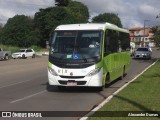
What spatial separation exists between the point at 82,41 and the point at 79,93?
2.03 m

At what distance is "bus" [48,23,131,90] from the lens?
51.0 ft

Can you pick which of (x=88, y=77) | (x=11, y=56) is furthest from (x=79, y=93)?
(x=11, y=56)

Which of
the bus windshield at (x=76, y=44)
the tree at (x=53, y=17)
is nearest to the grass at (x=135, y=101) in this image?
the bus windshield at (x=76, y=44)

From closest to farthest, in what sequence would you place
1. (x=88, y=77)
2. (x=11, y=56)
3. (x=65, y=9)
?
(x=88, y=77)
(x=11, y=56)
(x=65, y=9)

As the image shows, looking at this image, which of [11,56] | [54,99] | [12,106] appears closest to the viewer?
[12,106]

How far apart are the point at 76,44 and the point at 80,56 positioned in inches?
25.4

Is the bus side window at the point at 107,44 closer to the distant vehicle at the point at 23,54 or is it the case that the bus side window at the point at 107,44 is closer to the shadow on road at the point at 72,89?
the shadow on road at the point at 72,89

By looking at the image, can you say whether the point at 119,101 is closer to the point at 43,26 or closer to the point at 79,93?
the point at 79,93

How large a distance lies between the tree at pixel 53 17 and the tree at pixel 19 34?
258cm

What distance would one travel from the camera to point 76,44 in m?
16.2

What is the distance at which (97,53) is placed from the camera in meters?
16.0

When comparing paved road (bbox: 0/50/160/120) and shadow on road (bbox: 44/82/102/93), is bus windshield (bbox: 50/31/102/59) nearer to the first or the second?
paved road (bbox: 0/50/160/120)

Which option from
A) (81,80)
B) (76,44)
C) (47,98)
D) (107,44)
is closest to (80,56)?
(76,44)

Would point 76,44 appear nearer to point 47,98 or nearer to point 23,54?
point 47,98
